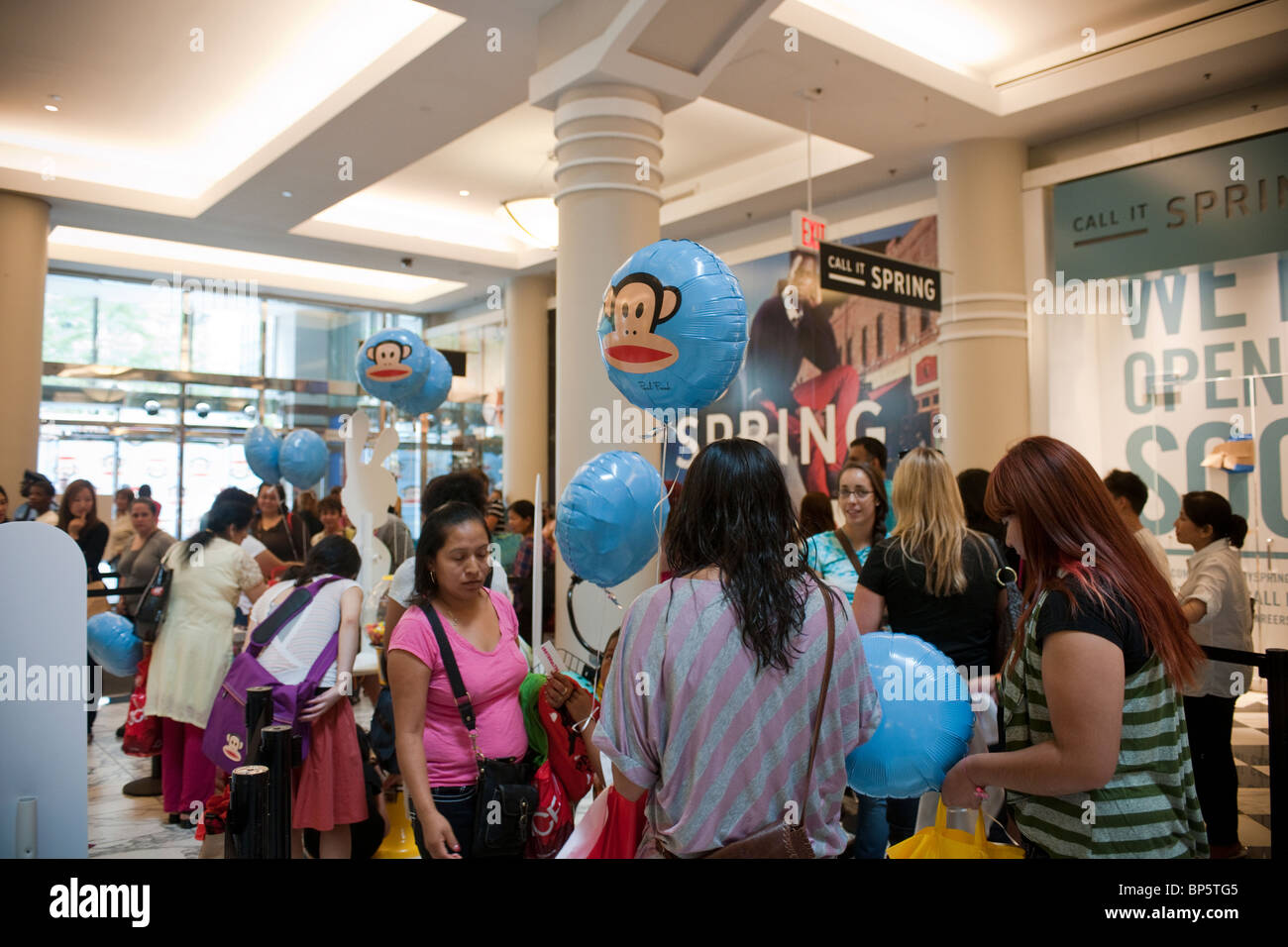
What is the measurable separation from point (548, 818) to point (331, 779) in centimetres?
126

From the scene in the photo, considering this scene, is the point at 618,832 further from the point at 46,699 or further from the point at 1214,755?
the point at 1214,755

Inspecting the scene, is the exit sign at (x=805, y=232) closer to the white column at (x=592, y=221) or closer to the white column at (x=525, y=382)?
the white column at (x=592, y=221)

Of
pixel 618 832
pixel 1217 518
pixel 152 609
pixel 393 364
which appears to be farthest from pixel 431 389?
pixel 1217 518

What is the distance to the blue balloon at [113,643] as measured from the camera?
4.24 meters

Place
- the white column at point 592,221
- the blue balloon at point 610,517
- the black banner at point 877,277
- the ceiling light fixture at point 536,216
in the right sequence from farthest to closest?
the ceiling light fixture at point 536,216
the black banner at point 877,277
the white column at point 592,221
the blue balloon at point 610,517

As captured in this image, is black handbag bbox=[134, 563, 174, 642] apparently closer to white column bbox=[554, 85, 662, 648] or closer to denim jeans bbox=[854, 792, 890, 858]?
white column bbox=[554, 85, 662, 648]

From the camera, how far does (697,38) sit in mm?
4633

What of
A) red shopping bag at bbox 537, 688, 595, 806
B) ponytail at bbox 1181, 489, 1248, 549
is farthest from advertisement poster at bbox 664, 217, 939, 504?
red shopping bag at bbox 537, 688, 595, 806

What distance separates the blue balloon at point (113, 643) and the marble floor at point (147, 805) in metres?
0.68

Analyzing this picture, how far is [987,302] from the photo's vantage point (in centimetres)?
682

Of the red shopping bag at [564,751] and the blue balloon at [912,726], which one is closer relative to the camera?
the blue balloon at [912,726]

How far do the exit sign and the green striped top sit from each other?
181 inches

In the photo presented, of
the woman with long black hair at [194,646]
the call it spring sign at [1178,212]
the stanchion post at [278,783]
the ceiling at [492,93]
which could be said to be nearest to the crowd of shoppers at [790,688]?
the stanchion post at [278,783]
